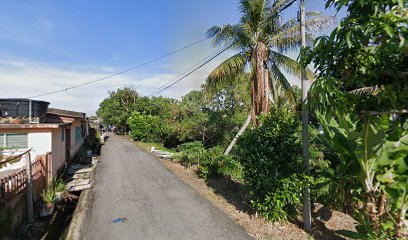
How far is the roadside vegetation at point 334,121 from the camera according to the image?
317 centimetres

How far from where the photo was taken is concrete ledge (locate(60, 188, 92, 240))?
20.7ft

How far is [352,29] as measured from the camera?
9.52 ft

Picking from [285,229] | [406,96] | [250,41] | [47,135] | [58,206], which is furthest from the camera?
[250,41]

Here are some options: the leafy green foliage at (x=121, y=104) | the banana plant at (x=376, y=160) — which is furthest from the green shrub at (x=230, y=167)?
the leafy green foliage at (x=121, y=104)

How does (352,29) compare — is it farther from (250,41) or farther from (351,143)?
(250,41)

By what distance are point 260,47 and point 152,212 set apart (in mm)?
8167

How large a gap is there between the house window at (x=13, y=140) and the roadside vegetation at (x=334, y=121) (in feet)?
25.0

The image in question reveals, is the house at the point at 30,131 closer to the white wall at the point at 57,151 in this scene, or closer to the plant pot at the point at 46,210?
the white wall at the point at 57,151

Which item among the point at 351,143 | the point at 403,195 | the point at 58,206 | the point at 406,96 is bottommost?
the point at 58,206

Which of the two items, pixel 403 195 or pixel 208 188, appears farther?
pixel 208 188

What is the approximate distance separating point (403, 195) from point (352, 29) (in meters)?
3.26

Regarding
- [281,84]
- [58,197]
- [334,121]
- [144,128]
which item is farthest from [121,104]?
[334,121]

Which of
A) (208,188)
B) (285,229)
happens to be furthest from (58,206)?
(285,229)

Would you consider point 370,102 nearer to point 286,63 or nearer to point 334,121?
point 334,121
